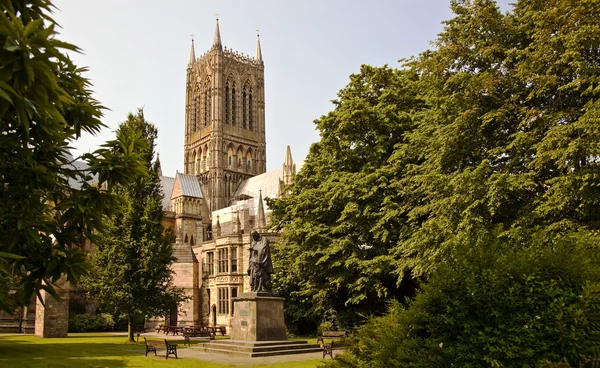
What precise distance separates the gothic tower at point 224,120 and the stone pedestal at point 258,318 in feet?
220

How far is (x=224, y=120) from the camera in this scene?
92.2 metres

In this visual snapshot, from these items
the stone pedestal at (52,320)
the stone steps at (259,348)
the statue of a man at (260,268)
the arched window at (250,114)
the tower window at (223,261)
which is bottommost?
the stone steps at (259,348)

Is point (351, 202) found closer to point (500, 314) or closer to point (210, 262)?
point (500, 314)

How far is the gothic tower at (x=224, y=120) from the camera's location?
89.5 metres

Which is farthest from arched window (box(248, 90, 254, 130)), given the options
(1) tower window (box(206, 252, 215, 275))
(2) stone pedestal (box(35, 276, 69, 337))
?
(2) stone pedestal (box(35, 276, 69, 337))

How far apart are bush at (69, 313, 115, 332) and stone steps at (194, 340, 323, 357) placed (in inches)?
946

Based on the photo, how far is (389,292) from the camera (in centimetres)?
2581

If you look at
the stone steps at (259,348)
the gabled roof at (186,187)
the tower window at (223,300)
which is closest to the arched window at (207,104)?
the gabled roof at (186,187)

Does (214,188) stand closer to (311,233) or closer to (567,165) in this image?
(311,233)

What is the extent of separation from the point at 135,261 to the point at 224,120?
2571 inches

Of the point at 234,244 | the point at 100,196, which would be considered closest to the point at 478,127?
the point at 100,196

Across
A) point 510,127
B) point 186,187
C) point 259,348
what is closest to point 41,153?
point 259,348

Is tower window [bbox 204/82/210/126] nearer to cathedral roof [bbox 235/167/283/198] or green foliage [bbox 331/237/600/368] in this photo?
cathedral roof [bbox 235/167/283/198]

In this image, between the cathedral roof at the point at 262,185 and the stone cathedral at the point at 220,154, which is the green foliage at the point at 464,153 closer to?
the stone cathedral at the point at 220,154
